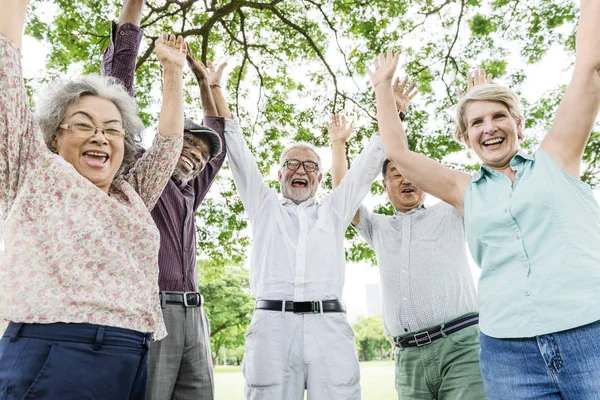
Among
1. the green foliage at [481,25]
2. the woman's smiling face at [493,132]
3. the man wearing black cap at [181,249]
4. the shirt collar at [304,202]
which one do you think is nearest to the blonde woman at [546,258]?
the woman's smiling face at [493,132]

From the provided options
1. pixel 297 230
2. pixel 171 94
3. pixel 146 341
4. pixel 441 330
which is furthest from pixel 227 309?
pixel 146 341

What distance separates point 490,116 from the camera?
8.02ft

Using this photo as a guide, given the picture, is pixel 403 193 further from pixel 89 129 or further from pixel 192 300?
pixel 89 129

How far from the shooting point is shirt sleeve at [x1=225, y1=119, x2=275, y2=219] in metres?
3.60

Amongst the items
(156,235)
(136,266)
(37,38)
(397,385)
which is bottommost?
(397,385)

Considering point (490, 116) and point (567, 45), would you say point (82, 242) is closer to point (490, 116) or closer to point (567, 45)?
point (490, 116)

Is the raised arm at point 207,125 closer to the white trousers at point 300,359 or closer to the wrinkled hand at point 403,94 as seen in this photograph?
the white trousers at point 300,359

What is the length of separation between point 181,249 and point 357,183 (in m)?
1.48

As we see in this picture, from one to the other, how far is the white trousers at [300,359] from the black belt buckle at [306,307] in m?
0.03

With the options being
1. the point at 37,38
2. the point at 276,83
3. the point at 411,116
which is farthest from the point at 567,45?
the point at 37,38

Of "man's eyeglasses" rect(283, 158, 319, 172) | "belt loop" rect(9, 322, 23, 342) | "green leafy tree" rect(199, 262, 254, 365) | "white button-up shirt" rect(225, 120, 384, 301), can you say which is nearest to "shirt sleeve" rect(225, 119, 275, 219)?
"white button-up shirt" rect(225, 120, 384, 301)

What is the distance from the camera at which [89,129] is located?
2.09 meters

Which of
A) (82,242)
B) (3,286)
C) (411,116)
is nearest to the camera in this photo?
(3,286)

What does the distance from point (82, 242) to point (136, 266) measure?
0.81ft
